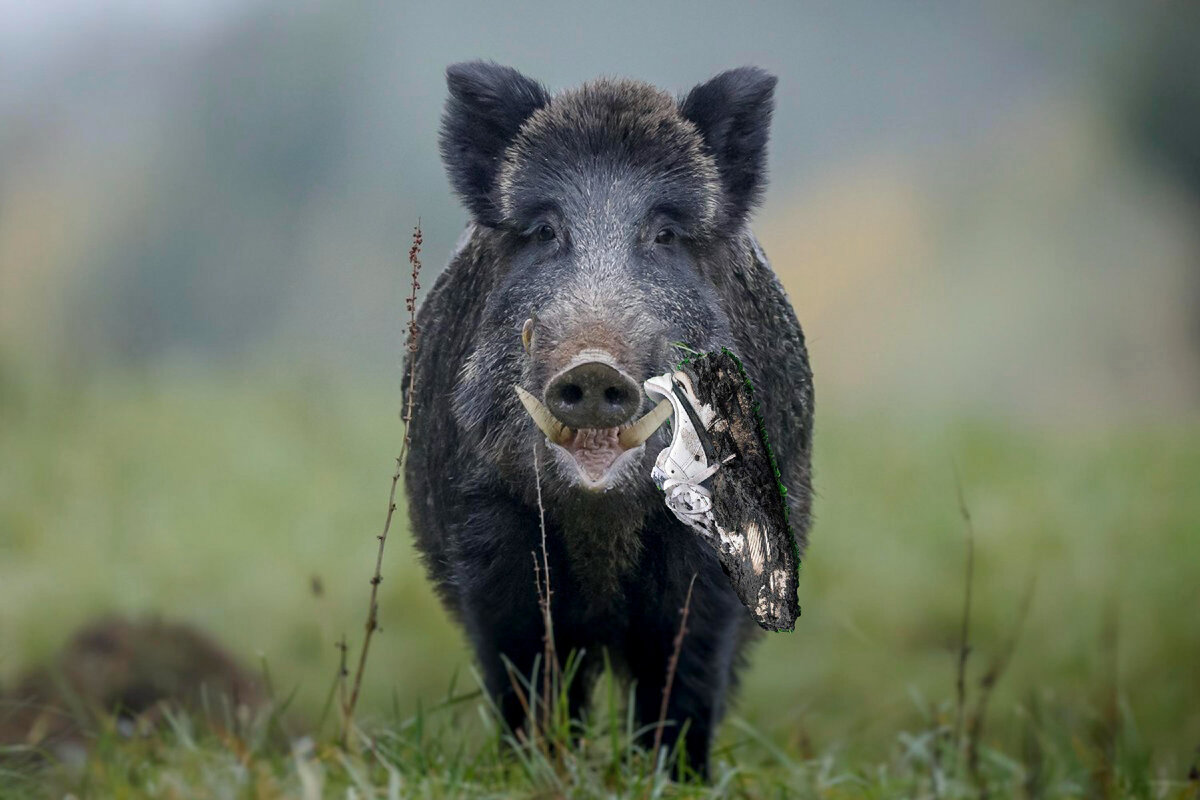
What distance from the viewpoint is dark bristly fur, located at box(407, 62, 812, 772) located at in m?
3.21

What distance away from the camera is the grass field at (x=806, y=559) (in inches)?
289

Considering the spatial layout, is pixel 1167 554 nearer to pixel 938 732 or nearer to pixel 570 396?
pixel 938 732

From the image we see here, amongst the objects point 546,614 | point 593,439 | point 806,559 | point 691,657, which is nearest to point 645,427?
point 593,439

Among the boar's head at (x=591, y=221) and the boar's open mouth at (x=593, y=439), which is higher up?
the boar's head at (x=591, y=221)

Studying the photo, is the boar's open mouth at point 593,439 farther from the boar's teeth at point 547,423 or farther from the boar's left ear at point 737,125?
the boar's left ear at point 737,125

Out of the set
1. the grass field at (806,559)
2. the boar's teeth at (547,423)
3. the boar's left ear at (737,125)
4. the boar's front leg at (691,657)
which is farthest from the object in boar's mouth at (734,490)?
the grass field at (806,559)

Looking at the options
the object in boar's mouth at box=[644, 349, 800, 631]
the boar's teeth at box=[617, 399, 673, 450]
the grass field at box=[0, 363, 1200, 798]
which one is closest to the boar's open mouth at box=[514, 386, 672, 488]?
the boar's teeth at box=[617, 399, 673, 450]

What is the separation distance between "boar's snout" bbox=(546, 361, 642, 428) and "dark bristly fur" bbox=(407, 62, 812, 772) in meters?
0.21

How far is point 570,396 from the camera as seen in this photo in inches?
108

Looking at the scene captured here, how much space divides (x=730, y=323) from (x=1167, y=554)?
21.6 ft

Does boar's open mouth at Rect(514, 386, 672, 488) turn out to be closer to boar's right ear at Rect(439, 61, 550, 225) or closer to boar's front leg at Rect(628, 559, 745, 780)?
boar's front leg at Rect(628, 559, 745, 780)

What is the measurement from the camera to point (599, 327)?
9.86ft

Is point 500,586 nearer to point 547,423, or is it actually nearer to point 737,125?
point 547,423

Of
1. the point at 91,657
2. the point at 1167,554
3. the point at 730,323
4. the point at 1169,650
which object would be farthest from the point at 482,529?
the point at 1167,554
